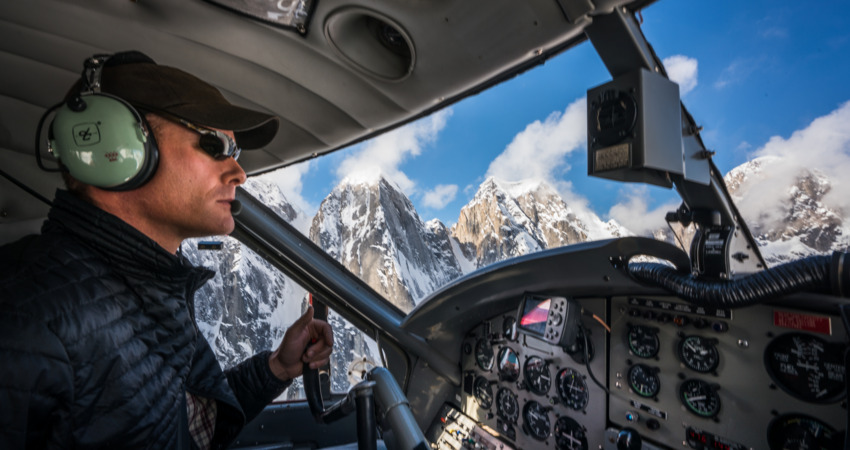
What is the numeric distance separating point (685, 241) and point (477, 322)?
145cm

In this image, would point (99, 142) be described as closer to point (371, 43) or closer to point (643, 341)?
point (371, 43)

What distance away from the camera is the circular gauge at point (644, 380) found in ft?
6.07

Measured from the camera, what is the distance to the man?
705 millimetres

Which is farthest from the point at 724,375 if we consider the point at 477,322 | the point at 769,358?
the point at 477,322

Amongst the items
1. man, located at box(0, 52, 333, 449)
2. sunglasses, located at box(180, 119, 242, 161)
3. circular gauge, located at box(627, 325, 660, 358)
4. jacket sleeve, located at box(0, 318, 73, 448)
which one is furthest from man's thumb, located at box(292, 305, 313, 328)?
circular gauge, located at box(627, 325, 660, 358)

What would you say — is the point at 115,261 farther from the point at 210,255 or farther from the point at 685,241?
the point at 210,255

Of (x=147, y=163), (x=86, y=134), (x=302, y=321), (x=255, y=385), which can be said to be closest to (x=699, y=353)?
(x=302, y=321)

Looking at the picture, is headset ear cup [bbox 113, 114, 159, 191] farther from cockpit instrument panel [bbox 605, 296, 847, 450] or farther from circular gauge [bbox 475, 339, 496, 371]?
→ circular gauge [bbox 475, 339, 496, 371]

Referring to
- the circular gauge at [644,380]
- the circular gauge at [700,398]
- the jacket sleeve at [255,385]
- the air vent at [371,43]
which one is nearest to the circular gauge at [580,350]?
the circular gauge at [644,380]

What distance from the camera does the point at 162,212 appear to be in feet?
3.29

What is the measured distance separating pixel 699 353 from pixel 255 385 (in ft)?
5.78

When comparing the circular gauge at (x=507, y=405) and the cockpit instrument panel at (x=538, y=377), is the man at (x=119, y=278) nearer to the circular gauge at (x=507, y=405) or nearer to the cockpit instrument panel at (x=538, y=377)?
the cockpit instrument panel at (x=538, y=377)

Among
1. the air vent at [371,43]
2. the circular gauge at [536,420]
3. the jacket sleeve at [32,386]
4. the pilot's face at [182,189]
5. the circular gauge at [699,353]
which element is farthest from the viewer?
the circular gauge at [536,420]

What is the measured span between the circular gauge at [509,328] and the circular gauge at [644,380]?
27.8 inches
